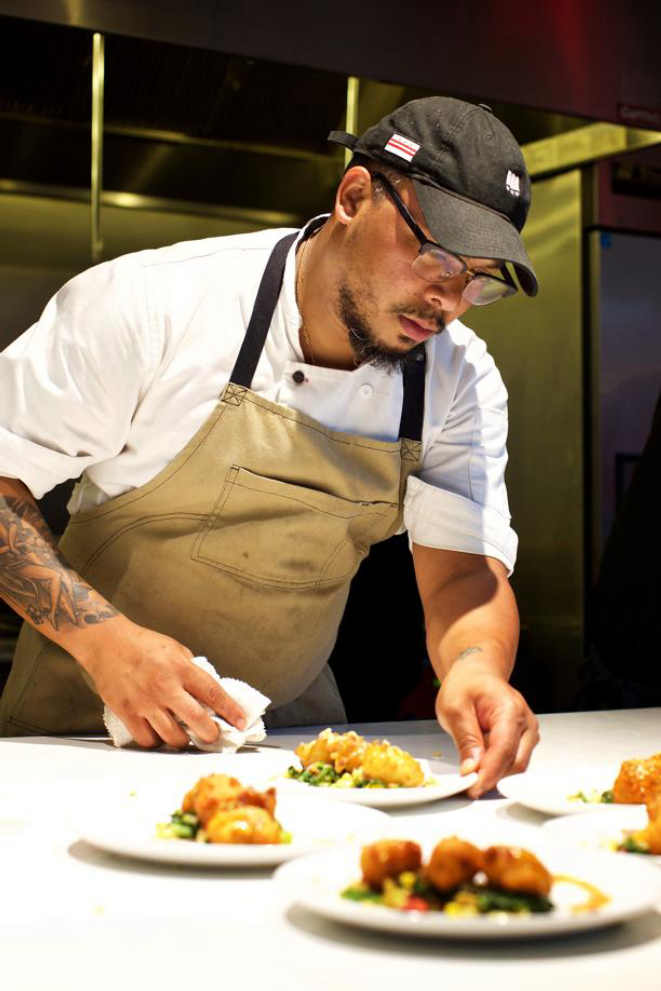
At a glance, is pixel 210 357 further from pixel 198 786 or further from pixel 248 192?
pixel 248 192

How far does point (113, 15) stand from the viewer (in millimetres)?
2818

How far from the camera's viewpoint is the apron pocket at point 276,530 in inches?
71.2

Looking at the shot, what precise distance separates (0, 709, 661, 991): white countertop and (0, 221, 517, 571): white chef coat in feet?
2.44

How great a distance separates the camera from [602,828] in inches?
43.2

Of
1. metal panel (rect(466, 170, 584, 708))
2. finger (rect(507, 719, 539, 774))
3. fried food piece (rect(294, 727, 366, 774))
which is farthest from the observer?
metal panel (rect(466, 170, 584, 708))

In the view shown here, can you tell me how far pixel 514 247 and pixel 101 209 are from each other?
211 cm

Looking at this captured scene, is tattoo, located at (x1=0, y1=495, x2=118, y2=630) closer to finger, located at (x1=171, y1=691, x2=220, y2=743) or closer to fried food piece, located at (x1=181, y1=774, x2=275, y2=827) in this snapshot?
finger, located at (x1=171, y1=691, x2=220, y2=743)

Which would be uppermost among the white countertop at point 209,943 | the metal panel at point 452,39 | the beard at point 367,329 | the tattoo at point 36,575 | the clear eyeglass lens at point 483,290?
the metal panel at point 452,39

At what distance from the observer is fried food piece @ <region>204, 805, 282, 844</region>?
0.97 meters

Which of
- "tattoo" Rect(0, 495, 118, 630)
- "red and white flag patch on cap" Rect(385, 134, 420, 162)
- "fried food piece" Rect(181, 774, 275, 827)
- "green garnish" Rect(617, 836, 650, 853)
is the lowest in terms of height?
"green garnish" Rect(617, 836, 650, 853)

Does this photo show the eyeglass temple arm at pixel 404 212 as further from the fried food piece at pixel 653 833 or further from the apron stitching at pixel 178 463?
the fried food piece at pixel 653 833

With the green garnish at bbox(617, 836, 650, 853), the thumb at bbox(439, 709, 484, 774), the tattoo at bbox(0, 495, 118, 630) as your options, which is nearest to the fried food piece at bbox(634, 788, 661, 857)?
the green garnish at bbox(617, 836, 650, 853)

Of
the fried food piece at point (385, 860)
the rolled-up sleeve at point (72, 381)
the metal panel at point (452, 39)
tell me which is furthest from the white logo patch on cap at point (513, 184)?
the metal panel at point (452, 39)

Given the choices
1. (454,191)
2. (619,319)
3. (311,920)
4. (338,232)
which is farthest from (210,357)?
(619,319)
